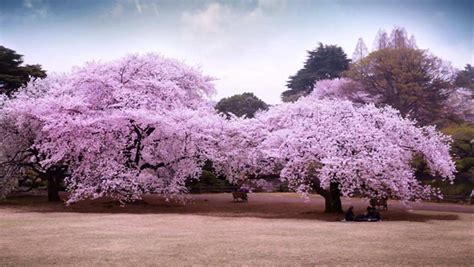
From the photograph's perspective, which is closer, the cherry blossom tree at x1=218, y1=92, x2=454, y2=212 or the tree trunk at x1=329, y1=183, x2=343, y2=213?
the cherry blossom tree at x1=218, y1=92, x2=454, y2=212

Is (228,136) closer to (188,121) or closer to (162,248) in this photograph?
(188,121)

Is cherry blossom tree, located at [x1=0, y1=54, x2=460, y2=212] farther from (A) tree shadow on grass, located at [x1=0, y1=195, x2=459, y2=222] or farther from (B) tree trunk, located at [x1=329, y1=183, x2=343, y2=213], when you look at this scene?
(A) tree shadow on grass, located at [x1=0, y1=195, x2=459, y2=222]

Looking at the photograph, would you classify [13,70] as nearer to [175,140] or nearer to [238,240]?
[175,140]

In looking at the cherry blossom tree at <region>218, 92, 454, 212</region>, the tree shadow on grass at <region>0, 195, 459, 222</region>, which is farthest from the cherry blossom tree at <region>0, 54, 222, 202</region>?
the cherry blossom tree at <region>218, 92, 454, 212</region>

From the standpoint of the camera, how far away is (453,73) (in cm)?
3547

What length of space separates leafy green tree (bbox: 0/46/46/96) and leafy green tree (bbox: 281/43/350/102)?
2620 centimetres

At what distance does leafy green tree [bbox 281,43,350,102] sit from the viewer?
47.7 meters

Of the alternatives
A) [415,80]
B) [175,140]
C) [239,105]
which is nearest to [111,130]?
[175,140]

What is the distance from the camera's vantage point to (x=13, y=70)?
90.0 ft

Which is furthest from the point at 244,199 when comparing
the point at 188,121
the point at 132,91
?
the point at 132,91

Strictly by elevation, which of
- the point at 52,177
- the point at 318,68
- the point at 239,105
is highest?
the point at 318,68

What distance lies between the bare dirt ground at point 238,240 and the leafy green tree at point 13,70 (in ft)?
40.4

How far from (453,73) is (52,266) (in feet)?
115

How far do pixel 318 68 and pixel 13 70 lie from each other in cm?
3118
